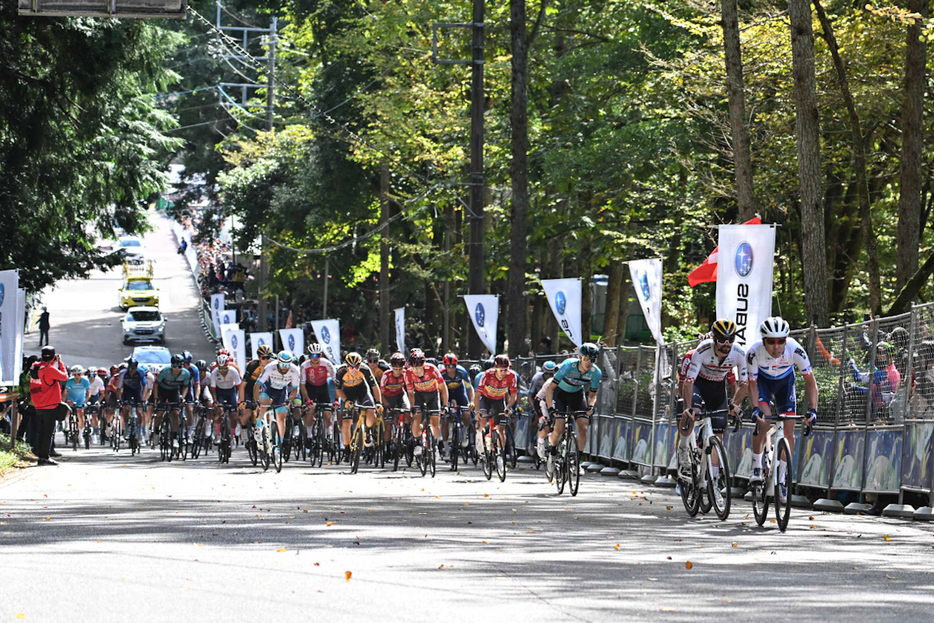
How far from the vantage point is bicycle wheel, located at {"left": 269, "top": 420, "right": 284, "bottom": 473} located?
22.9 metres

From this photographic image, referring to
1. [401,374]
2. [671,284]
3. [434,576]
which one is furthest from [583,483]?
[671,284]

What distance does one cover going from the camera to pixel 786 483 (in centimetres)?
1334

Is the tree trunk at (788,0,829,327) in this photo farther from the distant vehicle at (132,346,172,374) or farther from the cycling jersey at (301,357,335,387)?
the distant vehicle at (132,346,172,374)

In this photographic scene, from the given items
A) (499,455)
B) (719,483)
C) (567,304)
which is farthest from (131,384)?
(719,483)

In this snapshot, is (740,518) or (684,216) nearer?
(740,518)

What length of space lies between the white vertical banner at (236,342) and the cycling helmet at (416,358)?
66.5 ft

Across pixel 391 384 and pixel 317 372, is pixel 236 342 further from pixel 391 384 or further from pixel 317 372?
pixel 391 384

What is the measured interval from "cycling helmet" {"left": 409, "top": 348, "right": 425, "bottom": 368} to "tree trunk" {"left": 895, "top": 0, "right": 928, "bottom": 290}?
835 cm

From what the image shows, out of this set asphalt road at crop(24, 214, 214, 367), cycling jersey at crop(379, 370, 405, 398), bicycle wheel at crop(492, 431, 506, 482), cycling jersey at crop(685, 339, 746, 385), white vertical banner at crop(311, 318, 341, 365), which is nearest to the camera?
cycling jersey at crop(685, 339, 746, 385)

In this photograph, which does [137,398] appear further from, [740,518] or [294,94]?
[294,94]

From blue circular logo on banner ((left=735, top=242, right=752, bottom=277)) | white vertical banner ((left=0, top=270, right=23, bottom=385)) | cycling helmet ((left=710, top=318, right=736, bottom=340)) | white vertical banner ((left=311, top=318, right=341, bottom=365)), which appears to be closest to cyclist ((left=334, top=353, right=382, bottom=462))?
white vertical banner ((left=0, top=270, right=23, bottom=385))

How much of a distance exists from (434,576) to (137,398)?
68.5 feet

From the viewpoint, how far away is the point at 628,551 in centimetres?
1165

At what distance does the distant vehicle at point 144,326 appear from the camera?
213ft
